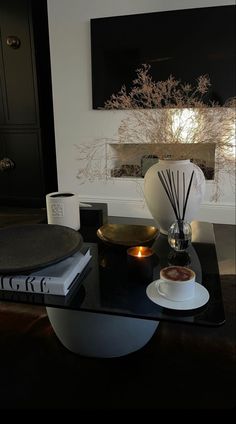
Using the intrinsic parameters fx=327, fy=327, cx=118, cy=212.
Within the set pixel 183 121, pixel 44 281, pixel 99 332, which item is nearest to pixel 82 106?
pixel 183 121

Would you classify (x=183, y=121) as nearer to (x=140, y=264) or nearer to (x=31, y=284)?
(x=140, y=264)

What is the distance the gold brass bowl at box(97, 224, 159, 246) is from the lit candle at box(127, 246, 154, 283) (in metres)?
0.08

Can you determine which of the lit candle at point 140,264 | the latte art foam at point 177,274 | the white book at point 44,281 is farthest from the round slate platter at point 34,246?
the latte art foam at point 177,274

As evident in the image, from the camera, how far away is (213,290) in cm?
87

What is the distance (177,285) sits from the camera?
0.77 m

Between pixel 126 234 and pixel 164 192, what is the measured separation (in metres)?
0.21

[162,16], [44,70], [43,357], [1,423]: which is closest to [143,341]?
[43,357]

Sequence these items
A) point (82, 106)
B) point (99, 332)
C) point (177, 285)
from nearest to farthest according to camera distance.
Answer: point (177, 285), point (99, 332), point (82, 106)

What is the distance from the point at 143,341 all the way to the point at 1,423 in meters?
0.51

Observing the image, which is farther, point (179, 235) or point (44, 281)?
point (179, 235)

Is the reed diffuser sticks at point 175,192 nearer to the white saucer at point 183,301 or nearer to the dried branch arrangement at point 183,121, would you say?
the dried branch arrangement at point 183,121

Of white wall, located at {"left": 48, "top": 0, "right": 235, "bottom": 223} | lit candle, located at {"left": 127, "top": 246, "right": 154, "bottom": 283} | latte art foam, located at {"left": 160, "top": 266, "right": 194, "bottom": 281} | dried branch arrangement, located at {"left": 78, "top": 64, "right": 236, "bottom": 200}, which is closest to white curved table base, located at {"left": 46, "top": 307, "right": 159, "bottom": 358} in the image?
lit candle, located at {"left": 127, "top": 246, "right": 154, "bottom": 283}

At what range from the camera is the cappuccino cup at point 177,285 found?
0.77 m

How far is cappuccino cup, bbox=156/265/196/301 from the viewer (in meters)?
0.77
